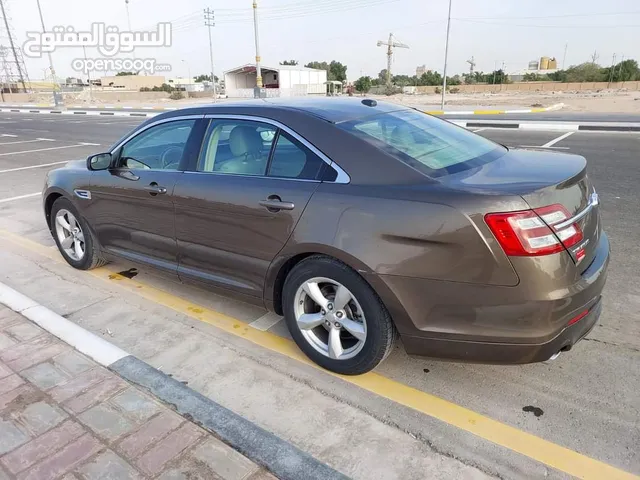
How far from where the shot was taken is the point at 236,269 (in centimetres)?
314

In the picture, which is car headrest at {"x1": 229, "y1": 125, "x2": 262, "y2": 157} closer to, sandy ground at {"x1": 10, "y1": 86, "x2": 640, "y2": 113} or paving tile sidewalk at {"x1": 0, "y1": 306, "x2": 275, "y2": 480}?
Result: paving tile sidewalk at {"x1": 0, "y1": 306, "x2": 275, "y2": 480}

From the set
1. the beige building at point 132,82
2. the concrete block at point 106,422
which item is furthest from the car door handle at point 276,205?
the beige building at point 132,82

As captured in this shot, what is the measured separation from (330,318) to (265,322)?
94 centimetres

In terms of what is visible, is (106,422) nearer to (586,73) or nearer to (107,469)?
(107,469)

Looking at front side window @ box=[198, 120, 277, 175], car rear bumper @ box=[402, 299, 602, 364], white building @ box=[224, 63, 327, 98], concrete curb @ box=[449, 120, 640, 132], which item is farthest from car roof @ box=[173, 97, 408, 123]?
white building @ box=[224, 63, 327, 98]

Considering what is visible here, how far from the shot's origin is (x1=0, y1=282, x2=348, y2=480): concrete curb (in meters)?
2.13

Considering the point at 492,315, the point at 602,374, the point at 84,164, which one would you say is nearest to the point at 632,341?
the point at 602,374

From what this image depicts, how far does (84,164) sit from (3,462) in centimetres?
284

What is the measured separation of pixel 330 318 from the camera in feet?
9.03

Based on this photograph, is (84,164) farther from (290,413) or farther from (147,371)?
(290,413)

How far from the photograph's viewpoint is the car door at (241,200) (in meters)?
2.80

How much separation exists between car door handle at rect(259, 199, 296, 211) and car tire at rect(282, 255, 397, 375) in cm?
32

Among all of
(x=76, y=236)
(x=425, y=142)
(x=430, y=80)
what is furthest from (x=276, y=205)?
(x=430, y=80)

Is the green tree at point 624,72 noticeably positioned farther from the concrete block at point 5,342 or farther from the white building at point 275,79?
the concrete block at point 5,342
